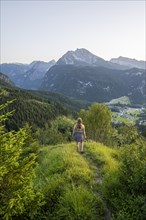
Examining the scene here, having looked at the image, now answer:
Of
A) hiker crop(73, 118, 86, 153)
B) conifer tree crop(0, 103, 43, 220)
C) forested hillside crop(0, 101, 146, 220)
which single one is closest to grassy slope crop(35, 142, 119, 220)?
forested hillside crop(0, 101, 146, 220)

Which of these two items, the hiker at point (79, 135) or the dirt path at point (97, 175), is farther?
the hiker at point (79, 135)

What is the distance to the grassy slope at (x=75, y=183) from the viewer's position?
15.1 meters

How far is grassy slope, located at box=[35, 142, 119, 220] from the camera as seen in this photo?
15.1 meters

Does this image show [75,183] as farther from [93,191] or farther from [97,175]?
[97,175]

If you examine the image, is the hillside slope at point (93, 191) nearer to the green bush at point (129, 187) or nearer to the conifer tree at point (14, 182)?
the green bush at point (129, 187)

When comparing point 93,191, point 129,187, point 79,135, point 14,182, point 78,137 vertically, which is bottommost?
point 93,191

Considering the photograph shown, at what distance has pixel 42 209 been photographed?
16.3m

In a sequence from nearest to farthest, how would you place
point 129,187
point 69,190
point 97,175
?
point 129,187 < point 69,190 < point 97,175

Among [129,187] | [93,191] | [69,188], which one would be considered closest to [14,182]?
[69,188]

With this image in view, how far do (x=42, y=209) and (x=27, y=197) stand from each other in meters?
2.50

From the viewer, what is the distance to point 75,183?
17.8 m

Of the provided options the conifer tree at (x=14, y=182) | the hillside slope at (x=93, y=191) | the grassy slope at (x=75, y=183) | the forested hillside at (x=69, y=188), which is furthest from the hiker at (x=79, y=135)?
the conifer tree at (x=14, y=182)

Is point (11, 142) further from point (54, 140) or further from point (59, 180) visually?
point (54, 140)

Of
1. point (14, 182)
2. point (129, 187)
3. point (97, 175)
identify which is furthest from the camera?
point (97, 175)
